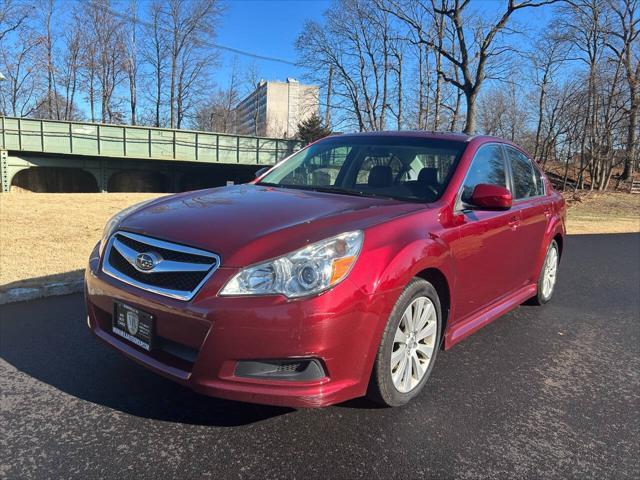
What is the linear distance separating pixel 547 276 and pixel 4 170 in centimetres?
3147

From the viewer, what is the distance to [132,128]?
32469 mm

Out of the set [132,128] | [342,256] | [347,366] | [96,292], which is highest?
[132,128]

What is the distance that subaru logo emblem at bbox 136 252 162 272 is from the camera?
101 inches

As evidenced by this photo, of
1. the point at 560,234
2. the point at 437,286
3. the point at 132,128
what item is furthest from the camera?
the point at 132,128

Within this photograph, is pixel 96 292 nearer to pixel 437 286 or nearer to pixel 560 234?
pixel 437 286

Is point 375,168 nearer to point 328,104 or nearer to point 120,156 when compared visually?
point 120,156

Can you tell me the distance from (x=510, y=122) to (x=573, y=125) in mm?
17454

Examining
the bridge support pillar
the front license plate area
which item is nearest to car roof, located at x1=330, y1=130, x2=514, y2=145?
the front license plate area

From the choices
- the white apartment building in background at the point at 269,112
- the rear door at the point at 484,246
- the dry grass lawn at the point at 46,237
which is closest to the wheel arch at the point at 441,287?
the rear door at the point at 484,246

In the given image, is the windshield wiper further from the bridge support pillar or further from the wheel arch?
the bridge support pillar

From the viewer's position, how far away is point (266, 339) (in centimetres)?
230

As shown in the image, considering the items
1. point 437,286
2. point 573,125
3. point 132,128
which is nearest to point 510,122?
point 573,125

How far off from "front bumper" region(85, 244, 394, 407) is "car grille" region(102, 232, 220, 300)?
6 centimetres

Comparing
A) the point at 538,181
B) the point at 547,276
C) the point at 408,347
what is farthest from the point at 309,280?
the point at 547,276
